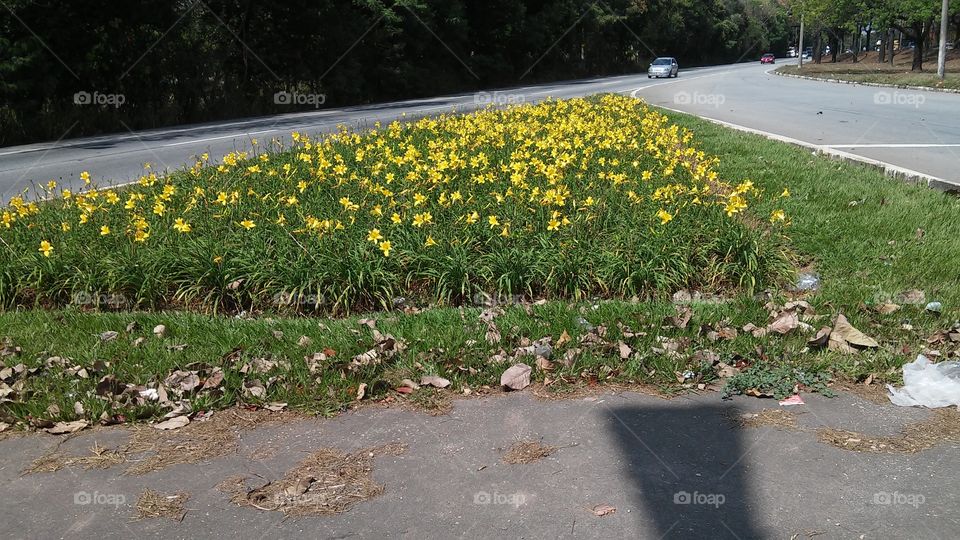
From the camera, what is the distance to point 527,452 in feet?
10.8

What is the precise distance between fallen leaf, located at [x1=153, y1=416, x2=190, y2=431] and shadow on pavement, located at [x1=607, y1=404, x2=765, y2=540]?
1.91m

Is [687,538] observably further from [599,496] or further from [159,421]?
[159,421]

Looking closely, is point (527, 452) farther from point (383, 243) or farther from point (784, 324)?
point (383, 243)

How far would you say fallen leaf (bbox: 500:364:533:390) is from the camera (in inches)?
155

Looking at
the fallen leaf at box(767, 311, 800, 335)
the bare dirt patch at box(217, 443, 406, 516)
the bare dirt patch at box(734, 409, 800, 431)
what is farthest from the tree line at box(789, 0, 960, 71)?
the bare dirt patch at box(217, 443, 406, 516)

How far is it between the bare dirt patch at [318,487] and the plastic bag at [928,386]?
2.34 m

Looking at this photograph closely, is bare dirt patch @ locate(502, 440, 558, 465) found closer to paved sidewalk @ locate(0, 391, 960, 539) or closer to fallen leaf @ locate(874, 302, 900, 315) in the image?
paved sidewalk @ locate(0, 391, 960, 539)

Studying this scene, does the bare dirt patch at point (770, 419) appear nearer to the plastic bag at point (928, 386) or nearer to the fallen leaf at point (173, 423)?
the plastic bag at point (928, 386)

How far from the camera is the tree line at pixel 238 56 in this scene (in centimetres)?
1834

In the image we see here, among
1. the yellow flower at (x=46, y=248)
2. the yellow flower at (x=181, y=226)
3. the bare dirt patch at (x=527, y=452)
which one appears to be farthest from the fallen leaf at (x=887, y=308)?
the yellow flower at (x=46, y=248)

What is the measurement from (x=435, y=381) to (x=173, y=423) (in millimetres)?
1218

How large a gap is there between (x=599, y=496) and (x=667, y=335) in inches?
65.8

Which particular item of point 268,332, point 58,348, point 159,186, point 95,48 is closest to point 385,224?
point 268,332

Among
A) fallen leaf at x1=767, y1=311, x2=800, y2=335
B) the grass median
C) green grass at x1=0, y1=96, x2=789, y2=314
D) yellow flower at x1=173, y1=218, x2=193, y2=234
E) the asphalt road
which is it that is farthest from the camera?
the asphalt road
